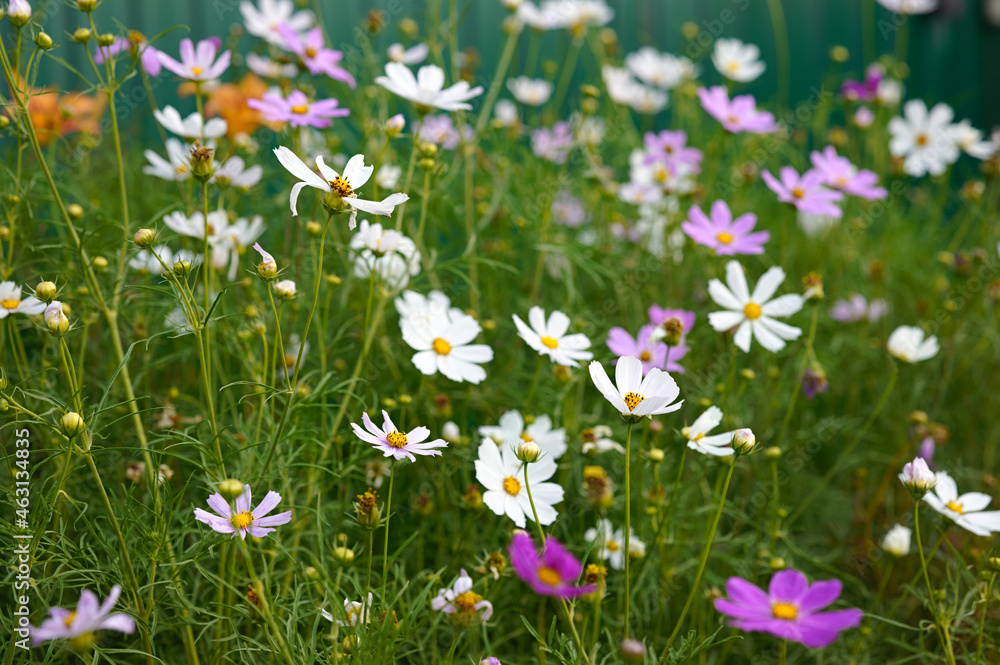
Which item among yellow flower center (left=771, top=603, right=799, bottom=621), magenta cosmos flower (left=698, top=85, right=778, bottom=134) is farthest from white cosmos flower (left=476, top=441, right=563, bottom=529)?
magenta cosmos flower (left=698, top=85, right=778, bottom=134)

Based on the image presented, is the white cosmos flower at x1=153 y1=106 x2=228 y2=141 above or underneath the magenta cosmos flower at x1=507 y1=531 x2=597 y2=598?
above

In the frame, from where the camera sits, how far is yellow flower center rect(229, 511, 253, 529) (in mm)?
659

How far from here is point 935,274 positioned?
1.75 m

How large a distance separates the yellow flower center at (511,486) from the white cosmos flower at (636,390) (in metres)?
0.16

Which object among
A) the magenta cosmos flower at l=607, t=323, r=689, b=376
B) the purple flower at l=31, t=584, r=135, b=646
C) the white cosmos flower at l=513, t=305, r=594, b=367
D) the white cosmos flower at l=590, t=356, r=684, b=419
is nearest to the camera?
the purple flower at l=31, t=584, r=135, b=646

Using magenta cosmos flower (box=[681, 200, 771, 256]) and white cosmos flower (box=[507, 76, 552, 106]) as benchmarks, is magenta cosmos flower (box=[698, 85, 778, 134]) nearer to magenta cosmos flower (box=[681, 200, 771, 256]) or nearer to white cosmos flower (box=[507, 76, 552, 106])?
magenta cosmos flower (box=[681, 200, 771, 256])

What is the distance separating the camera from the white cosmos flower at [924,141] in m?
1.65

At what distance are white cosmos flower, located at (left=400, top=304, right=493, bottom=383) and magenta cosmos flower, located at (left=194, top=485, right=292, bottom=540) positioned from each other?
28cm

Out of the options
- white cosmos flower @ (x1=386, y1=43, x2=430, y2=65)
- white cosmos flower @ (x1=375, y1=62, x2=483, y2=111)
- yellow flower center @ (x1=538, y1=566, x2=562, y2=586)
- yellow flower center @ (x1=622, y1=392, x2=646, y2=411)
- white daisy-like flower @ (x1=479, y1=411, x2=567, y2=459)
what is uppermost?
white cosmos flower @ (x1=375, y1=62, x2=483, y2=111)

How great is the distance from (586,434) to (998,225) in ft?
4.14

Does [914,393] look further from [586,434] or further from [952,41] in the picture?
[952,41]

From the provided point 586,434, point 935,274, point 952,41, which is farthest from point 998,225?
point 952,41

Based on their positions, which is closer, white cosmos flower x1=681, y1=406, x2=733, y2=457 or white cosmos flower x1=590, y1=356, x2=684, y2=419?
white cosmos flower x1=590, y1=356, x2=684, y2=419

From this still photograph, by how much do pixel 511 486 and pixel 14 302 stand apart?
552mm
